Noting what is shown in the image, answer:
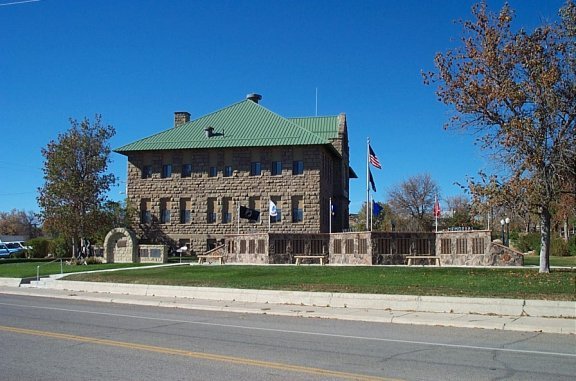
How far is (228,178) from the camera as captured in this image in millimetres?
51781

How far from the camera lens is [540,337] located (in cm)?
1268

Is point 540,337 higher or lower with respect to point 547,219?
lower

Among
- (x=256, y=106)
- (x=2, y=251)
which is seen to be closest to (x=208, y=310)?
(x=256, y=106)

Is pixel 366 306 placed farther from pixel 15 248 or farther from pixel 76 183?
pixel 15 248

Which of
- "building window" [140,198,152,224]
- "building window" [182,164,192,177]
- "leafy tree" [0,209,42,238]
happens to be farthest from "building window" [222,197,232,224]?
"leafy tree" [0,209,42,238]

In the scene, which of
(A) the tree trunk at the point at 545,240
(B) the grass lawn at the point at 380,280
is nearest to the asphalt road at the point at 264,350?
(B) the grass lawn at the point at 380,280

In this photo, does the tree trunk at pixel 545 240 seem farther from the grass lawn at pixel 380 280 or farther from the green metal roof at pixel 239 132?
the green metal roof at pixel 239 132

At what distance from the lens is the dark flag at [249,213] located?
4719cm

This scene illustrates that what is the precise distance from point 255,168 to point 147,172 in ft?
33.1

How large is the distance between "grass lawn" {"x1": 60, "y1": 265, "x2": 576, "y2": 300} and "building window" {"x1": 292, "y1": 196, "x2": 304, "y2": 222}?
68.0ft

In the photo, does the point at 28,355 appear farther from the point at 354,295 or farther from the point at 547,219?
the point at 547,219

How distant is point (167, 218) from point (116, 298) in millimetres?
30785

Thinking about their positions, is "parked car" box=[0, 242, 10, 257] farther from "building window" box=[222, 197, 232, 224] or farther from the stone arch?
the stone arch

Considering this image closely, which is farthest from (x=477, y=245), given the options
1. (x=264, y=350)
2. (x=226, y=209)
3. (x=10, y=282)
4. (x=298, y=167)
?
(x=226, y=209)
